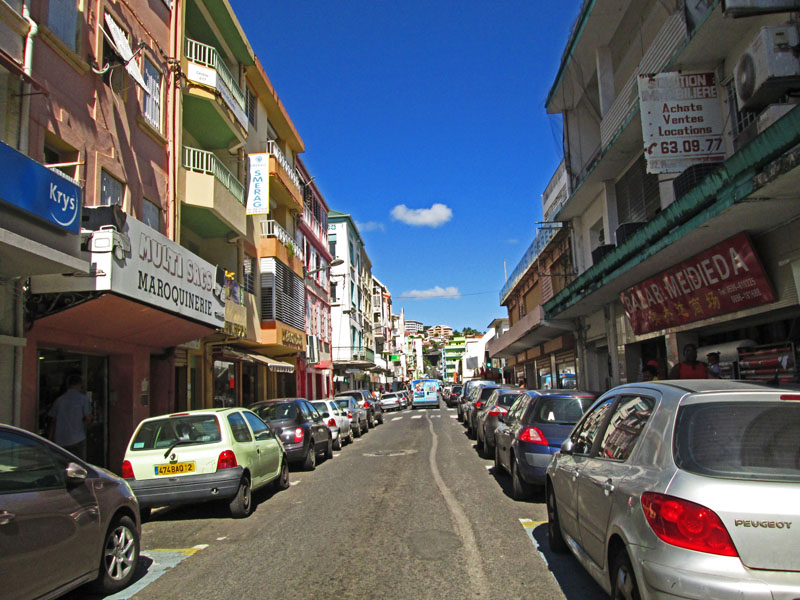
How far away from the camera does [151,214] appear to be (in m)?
13.9

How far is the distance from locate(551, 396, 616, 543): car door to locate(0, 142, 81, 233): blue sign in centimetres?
675

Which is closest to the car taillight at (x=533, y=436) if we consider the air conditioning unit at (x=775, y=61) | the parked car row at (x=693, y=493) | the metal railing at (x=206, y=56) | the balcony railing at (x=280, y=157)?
the parked car row at (x=693, y=493)

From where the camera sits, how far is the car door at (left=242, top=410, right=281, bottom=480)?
9.33m

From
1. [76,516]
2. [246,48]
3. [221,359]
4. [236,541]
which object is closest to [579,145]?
[246,48]

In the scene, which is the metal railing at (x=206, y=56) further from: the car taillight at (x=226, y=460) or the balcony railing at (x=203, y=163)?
the car taillight at (x=226, y=460)

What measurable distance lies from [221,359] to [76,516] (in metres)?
14.0

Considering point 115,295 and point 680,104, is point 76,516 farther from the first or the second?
point 680,104

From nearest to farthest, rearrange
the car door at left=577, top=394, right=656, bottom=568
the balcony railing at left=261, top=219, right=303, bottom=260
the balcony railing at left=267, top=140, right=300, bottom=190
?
the car door at left=577, top=394, right=656, bottom=568, the balcony railing at left=261, top=219, right=303, bottom=260, the balcony railing at left=267, top=140, right=300, bottom=190

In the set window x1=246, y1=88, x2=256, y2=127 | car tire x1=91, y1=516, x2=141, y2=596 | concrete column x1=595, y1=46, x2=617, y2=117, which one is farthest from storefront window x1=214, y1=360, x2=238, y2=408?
concrete column x1=595, y1=46, x2=617, y2=117

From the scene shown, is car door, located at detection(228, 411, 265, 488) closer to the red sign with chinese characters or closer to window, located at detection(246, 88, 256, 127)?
the red sign with chinese characters

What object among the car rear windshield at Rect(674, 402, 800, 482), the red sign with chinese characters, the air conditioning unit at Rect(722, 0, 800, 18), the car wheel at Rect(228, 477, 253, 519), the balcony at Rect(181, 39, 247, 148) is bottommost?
the car wheel at Rect(228, 477, 253, 519)

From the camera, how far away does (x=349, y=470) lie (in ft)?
40.6

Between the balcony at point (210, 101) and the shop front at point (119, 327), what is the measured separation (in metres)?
5.12

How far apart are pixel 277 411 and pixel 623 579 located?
33.8 feet
